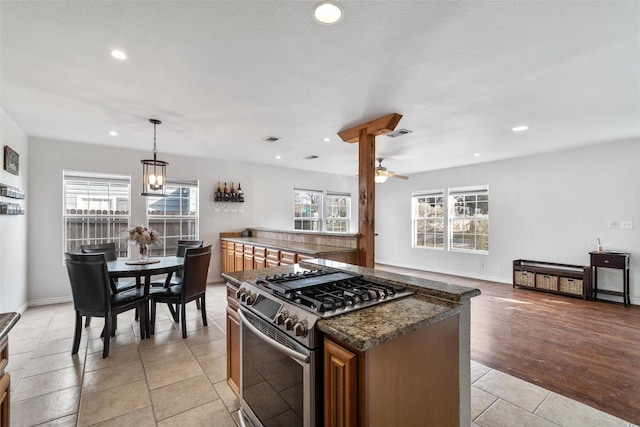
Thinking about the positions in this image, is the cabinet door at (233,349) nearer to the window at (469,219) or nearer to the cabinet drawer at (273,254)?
the cabinet drawer at (273,254)

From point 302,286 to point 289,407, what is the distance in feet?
1.82

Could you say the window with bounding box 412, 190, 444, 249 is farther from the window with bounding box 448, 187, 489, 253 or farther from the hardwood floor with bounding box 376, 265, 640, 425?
the hardwood floor with bounding box 376, 265, 640, 425

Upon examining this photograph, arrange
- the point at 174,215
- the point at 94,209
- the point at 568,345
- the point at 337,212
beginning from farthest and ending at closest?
the point at 337,212 < the point at 174,215 < the point at 94,209 < the point at 568,345

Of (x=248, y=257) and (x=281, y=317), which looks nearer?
(x=281, y=317)

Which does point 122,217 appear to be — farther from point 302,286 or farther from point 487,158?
point 487,158

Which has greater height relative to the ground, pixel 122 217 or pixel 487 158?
pixel 487 158

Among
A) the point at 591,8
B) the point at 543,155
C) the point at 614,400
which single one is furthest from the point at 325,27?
the point at 543,155

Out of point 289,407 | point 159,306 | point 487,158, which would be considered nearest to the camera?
point 289,407

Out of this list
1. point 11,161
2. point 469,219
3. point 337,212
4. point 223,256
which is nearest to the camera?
point 11,161

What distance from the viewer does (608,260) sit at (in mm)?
4340

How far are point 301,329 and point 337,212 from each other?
6716 millimetres

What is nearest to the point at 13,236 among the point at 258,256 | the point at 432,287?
the point at 258,256

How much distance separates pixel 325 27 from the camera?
1804 mm

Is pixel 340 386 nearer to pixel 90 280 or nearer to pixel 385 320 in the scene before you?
pixel 385 320
